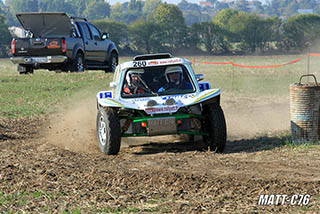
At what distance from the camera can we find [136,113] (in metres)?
10.7

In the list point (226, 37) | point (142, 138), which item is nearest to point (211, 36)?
point (226, 37)

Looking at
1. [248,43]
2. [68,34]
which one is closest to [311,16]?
[248,43]

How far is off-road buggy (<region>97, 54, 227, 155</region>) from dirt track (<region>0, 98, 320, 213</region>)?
41 cm

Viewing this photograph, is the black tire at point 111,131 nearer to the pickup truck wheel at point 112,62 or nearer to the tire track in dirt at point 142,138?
the tire track in dirt at point 142,138

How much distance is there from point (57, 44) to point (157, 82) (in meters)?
8.69

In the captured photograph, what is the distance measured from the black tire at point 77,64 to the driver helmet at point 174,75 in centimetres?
884

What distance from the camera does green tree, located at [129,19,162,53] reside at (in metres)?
71.4

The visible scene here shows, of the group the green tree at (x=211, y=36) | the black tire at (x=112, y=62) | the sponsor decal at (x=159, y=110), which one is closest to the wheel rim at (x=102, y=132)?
the sponsor decal at (x=159, y=110)

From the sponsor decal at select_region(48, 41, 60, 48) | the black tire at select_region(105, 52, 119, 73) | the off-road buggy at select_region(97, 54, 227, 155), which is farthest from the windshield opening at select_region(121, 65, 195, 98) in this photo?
the black tire at select_region(105, 52, 119, 73)

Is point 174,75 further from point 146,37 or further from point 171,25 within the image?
point 171,25

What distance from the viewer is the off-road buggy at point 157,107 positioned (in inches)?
408

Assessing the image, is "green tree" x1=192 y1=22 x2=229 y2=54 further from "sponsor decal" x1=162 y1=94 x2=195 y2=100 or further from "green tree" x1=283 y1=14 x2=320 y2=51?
"sponsor decal" x1=162 y1=94 x2=195 y2=100

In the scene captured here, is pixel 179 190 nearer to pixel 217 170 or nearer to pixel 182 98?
pixel 217 170

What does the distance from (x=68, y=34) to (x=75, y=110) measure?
13.1 ft
